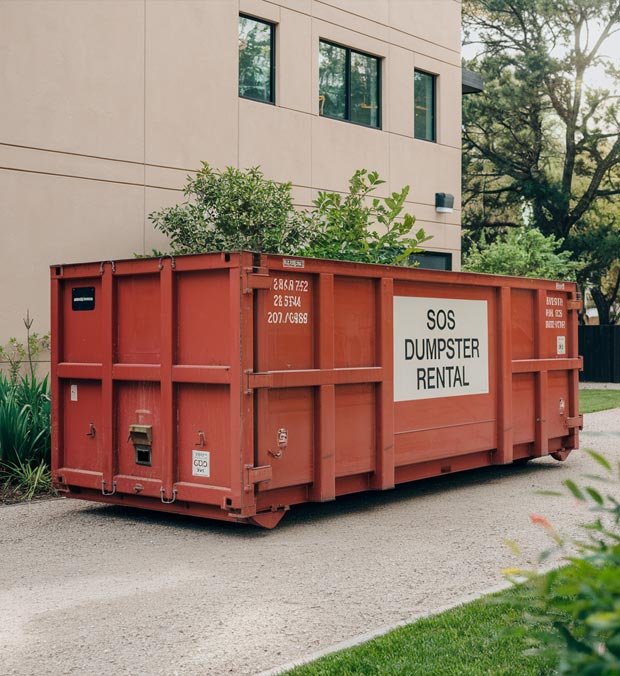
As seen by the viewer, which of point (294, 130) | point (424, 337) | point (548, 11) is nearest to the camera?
point (424, 337)

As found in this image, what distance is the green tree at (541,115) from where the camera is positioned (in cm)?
3184

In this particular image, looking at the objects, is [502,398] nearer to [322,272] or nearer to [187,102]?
[322,272]

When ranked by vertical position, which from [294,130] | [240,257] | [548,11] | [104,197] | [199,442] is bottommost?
[199,442]

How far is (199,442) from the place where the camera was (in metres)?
8.25

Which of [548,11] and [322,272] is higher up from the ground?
[548,11]

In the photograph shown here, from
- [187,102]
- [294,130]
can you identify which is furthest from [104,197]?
[294,130]

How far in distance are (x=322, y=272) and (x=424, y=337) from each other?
71.1 inches

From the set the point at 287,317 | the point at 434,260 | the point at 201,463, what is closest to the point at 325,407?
the point at 287,317

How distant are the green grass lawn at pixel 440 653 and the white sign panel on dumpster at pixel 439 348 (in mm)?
4356

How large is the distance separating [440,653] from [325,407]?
12.8 feet

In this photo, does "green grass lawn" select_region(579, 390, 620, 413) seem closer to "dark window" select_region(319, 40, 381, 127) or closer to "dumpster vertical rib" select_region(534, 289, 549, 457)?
"dark window" select_region(319, 40, 381, 127)

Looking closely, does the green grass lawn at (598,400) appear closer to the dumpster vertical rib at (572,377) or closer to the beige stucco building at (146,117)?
the beige stucco building at (146,117)

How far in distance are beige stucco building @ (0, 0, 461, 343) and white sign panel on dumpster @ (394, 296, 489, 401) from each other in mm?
5117

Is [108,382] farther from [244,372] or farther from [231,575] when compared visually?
[231,575]
